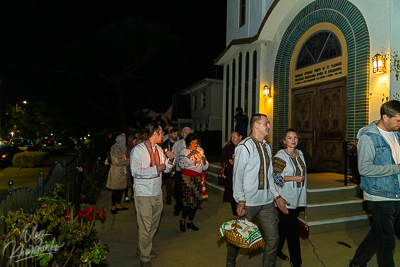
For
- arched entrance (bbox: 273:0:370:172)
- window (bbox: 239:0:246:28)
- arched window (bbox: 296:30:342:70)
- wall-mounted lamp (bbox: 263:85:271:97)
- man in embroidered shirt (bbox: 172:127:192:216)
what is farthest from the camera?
window (bbox: 239:0:246:28)

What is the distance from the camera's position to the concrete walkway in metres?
4.61

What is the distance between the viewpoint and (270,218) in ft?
12.1

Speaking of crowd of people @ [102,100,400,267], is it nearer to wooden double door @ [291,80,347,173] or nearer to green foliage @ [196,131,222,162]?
wooden double door @ [291,80,347,173]

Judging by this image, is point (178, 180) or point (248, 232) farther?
point (178, 180)

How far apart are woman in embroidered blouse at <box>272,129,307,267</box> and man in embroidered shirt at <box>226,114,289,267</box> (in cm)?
30

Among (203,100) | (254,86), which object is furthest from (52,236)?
(203,100)

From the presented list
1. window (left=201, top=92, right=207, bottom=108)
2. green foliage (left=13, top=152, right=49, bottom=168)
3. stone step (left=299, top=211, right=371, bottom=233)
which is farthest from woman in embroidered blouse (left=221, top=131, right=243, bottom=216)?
window (left=201, top=92, right=207, bottom=108)

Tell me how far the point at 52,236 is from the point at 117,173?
4.24 m

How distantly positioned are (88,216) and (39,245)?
0.71 meters

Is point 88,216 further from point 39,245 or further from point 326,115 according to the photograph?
point 326,115

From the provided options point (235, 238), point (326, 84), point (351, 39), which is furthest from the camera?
point (326, 84)

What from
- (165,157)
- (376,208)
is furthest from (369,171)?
(165,157)

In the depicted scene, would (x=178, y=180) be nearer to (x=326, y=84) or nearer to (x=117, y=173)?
(x=117, y=173)

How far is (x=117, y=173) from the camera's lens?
7414 mm
